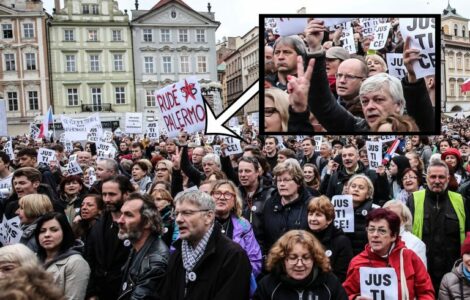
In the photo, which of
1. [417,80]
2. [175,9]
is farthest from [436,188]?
[175,9]

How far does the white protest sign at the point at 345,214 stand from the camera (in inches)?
210

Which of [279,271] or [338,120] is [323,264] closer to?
[279,271]

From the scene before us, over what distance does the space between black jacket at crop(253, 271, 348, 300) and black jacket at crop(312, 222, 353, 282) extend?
914mm

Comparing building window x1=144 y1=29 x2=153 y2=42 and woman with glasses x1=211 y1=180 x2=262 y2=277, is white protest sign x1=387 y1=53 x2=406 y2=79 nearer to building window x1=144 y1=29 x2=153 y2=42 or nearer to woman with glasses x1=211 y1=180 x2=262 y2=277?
woman with glasses x1=211 y1=180 x2=262 y2=277

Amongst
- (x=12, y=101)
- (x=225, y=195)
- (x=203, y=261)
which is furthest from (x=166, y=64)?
(x=203, y=261)

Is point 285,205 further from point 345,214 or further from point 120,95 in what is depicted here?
point 120,95

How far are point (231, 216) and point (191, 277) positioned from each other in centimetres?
137

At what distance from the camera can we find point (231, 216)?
485 centimetres

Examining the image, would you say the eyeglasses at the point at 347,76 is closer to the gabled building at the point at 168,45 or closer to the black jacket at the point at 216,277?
the black jacket at the point at 216,277

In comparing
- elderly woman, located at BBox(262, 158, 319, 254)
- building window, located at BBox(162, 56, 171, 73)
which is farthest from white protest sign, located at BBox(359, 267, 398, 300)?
building window, located at BBox(162, 56, 171, 73)

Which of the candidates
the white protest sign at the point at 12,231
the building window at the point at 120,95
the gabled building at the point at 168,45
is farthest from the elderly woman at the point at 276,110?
the building window at the point at 120,95

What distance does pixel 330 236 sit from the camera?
15.0 feet

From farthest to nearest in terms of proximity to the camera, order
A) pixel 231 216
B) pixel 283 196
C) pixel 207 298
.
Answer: pixel 283 196
pixel 231 216
pixel 207 298

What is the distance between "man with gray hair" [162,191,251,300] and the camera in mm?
3502
